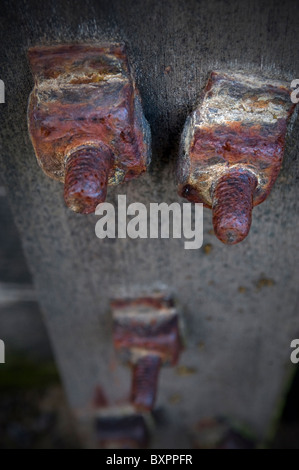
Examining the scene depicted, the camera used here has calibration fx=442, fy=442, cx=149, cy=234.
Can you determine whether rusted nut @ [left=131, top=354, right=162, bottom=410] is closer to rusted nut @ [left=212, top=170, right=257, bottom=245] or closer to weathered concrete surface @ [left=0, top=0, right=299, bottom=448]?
weathered concrete surface @ [left=0, top=0, right=299, bottom=448]

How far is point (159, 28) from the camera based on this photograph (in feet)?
1.69

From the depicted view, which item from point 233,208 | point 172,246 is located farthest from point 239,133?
point 172,246

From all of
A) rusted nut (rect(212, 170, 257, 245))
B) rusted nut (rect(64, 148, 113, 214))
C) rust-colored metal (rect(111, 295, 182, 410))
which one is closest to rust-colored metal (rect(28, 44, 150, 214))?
rusted nut (rect(64, 148, 113, 214))

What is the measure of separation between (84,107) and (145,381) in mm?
523

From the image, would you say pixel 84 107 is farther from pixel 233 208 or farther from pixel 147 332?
pixel 147 332

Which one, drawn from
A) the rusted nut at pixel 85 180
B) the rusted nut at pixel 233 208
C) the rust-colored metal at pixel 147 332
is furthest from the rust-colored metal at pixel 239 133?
the rust-colored metal at pixel 147 332

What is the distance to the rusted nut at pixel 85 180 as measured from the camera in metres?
0.46

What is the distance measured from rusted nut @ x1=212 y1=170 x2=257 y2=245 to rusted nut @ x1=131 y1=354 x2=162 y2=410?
1.42 feet

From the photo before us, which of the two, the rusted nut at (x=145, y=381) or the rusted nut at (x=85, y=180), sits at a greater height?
the rusted nut at (x=85, y=180)

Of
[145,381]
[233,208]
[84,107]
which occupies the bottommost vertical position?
[145,381]

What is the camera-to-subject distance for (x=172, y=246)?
77 centimetres

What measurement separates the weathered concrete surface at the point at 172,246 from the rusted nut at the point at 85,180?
0.14 meters

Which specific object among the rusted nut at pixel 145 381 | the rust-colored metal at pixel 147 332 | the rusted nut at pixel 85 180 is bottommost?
the rusted nut at pixel 145 381

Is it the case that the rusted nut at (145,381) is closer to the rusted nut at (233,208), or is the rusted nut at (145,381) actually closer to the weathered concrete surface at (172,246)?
the weathered concrete surface at (172,246)
